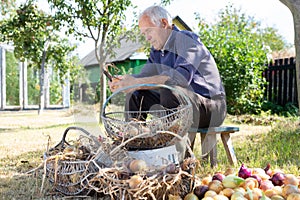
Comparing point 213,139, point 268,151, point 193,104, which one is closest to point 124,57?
point 268,151

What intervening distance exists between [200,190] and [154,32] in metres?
1.08

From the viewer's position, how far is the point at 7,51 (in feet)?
34.4

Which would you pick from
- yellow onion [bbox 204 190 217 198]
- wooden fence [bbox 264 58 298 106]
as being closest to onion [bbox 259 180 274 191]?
yellow onion [bbox 204 190 217 198]

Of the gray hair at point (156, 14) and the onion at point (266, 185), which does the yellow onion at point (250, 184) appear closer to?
the onion at point (266, 185)

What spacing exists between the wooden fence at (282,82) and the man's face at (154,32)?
17.1 ft

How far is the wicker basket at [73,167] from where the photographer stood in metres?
1.71

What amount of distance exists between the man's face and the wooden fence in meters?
5.22

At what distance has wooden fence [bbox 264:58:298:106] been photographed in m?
7.09

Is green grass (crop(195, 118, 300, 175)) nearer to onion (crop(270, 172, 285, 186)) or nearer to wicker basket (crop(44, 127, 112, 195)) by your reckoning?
onion (crop(270, 172, 285, 186))

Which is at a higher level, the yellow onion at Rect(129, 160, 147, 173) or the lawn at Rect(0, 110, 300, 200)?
the yellow onion at Rect(129, 160, 147, 173)

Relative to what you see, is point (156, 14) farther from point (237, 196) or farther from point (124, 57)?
point (124, 57)

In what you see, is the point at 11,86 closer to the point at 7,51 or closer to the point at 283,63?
the point at 7,51

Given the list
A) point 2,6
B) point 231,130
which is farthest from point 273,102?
point 2,6

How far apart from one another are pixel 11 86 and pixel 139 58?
12.2 feet
